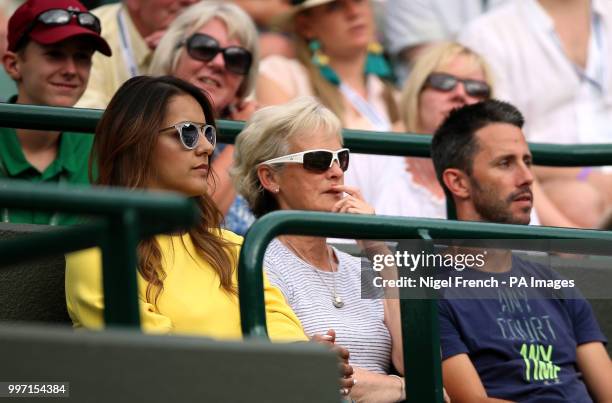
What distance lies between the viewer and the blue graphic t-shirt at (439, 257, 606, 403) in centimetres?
505

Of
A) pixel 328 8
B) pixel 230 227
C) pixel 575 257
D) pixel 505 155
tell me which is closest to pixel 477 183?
pixel 505 155

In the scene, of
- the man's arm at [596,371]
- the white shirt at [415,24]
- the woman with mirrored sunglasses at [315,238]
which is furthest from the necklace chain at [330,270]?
the white shirt at [415,24]

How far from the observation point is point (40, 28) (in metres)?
5.88

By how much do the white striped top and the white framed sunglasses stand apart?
1.06 ft

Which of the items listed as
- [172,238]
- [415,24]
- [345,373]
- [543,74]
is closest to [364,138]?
[172,238]

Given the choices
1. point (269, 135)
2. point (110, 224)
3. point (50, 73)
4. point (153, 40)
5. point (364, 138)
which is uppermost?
point (153, 40)

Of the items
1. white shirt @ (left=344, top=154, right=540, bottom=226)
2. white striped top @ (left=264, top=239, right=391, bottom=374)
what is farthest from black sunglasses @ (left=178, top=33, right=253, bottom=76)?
white striped top @ (left=264, top=239, right=391, bottom=374)

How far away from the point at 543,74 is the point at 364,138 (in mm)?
2420

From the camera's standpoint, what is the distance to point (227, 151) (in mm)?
6402

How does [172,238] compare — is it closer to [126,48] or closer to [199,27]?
[199,27]

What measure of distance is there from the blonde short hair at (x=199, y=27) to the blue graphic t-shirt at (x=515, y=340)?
5.64ft

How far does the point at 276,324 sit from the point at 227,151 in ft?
6.20

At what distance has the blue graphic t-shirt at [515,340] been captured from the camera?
16.6 ft

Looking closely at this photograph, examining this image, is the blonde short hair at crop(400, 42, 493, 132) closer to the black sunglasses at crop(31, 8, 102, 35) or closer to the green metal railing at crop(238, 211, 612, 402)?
the black sunglasses at crop(31, 8, 102, 35)
